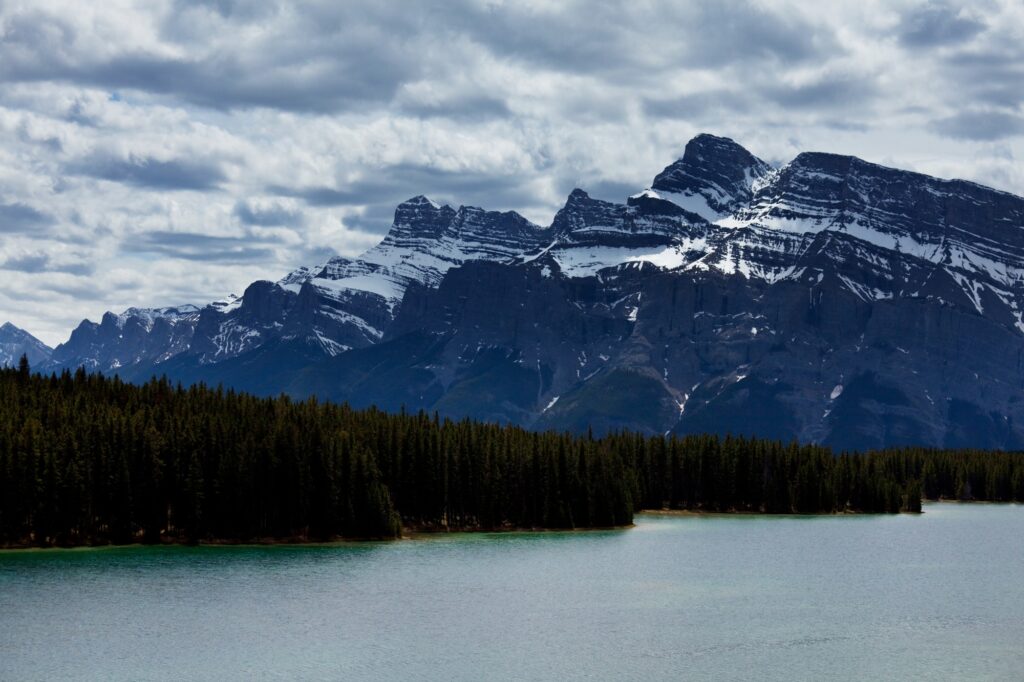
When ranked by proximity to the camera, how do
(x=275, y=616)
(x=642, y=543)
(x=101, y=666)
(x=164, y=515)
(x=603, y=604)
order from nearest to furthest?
1. (x=101, y=666)
2. (x=275, y=616)
3. (x=603, y=604)
4. (x=164, y=515)
5. (x=642, y=543)

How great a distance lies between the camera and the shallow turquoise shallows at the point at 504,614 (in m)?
102

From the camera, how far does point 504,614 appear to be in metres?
125

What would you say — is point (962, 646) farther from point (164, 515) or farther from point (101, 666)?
point (164, 515)

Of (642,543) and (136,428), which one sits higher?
(136,428)

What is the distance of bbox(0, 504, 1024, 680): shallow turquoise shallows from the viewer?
335ft

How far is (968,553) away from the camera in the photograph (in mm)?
182625

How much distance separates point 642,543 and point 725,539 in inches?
609

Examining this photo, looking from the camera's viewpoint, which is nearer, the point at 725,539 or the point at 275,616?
the point at 275,616

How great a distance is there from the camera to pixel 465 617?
123m

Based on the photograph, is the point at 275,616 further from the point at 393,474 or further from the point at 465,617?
the point at 393,474

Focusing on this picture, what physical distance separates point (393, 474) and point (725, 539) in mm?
46187

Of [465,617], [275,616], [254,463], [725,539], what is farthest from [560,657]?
[725,539]

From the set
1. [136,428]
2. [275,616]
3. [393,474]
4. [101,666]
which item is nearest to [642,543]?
[393,474]

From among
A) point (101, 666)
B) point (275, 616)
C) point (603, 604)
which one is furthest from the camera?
point (603, 604)
